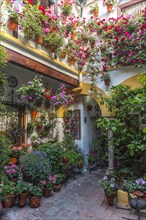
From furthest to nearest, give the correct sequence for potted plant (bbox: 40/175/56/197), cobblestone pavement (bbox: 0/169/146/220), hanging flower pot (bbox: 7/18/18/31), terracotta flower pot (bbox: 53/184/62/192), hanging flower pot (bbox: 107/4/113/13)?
1. hanging flower pot (bbox: 107/4/113/13)
2. terracotta flower pot (bbox: 53/184/62/192)
3. potted plant (bbox: 40/175/56/197)
4. hanging flower pot (bbox: 7/18/18/31)
5. cobblestone pavement (bbox: 0/169/146/220)

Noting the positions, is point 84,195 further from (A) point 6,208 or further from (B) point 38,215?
(A) point 6,208

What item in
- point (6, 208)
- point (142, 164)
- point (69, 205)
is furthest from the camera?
point (142, 164)

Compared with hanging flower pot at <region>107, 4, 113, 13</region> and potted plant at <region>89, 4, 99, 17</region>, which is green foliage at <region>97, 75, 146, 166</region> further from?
potted plant at <region>89, 4, 99, 17</region>

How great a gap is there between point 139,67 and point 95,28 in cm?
204

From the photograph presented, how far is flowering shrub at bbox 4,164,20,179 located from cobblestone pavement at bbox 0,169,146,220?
0.66 m

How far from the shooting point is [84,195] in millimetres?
4023

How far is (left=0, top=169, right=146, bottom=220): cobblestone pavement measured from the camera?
3.04 meters

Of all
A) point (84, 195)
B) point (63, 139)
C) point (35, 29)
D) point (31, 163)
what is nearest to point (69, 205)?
point (84, 195)

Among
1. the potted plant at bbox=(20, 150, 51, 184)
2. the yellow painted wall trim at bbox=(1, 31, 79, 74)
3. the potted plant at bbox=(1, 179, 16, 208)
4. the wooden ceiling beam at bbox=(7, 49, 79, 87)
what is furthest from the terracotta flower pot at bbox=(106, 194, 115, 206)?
the yellow painted wall trim at bbox=(1, 31, 79, 74)

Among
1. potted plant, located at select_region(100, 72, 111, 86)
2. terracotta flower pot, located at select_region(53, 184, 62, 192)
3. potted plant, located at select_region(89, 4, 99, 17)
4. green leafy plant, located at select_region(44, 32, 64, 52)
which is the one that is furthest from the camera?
potted plant, located at select_region(89, 4, 99, 17)

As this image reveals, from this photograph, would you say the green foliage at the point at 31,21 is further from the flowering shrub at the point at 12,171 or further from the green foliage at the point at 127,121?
the flowering shrub at the point at 12,171

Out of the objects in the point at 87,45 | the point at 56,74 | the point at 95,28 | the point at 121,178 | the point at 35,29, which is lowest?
the point at 121,178

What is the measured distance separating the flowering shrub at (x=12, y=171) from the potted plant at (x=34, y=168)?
165 millimetres

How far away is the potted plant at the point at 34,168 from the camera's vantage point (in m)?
3.59
